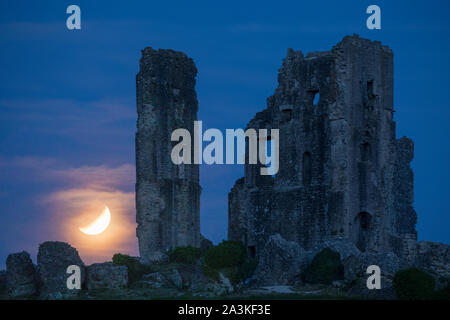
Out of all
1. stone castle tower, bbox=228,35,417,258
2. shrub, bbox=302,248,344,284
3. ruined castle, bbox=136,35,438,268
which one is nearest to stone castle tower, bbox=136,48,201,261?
ruined castle, bbox=136,35,438,268

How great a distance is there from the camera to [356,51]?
38.6m

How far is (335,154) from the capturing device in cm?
3834

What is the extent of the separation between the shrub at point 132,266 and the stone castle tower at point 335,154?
6135mm

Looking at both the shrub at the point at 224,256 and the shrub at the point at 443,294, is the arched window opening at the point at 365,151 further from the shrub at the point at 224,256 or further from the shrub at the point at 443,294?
the shrub at the point at 443,294

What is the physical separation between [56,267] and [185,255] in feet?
25.7

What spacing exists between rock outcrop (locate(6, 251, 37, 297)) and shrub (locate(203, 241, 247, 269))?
7248 mm

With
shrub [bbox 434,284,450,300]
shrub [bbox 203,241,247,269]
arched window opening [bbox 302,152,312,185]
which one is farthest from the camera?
arched window opening [bbox 302,152,312,185]

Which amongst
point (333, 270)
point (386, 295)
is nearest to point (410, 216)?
point (333, 270)

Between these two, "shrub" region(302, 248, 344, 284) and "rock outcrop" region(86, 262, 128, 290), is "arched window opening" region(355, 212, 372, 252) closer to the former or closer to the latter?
"shrub" region(302, 248, 344, 284)

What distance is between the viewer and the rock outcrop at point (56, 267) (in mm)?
32531

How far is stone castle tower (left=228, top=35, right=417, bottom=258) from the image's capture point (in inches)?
1508

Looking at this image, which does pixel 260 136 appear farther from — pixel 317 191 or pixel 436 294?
pixel 436 294
